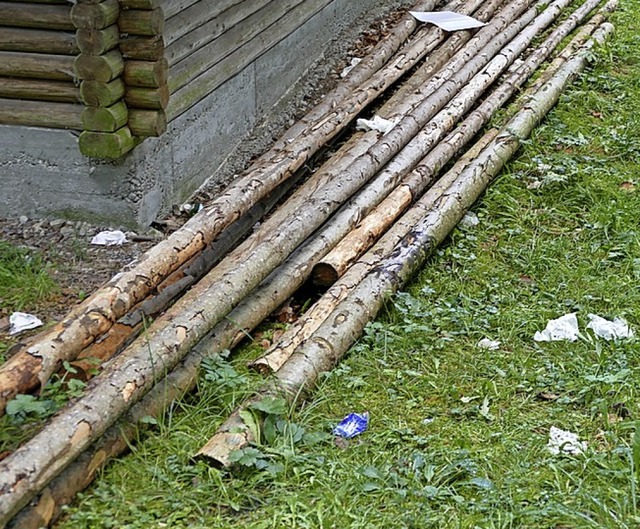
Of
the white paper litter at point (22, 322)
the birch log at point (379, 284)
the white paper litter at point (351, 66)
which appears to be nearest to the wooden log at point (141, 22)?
the white paper litter at point (22, 322)

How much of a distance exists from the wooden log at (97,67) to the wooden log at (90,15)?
0.19 meters

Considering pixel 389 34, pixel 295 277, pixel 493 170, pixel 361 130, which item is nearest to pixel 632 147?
pixel 493 170

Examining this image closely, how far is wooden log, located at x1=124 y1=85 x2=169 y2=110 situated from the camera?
615cm

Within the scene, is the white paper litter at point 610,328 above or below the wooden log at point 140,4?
below

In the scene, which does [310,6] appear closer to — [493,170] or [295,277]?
[493,170]

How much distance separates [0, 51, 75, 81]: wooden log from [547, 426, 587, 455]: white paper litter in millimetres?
3720

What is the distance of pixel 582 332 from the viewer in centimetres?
522

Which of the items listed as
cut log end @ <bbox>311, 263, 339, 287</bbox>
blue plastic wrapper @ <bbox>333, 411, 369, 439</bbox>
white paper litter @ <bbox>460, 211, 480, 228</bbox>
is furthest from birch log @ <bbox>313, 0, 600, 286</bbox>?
blue plastic wrapper @ <bbox>333, 411, 369, 439</bbox>

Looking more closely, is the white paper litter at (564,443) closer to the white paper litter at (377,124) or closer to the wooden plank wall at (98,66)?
the wooden plank wall at (98,66)

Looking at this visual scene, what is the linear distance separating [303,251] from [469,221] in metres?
1.36

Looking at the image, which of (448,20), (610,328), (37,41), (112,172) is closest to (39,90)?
(37,41)

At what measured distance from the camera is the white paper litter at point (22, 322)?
5406 millimetres

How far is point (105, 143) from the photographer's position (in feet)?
20.0

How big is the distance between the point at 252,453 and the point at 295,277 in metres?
1.71
